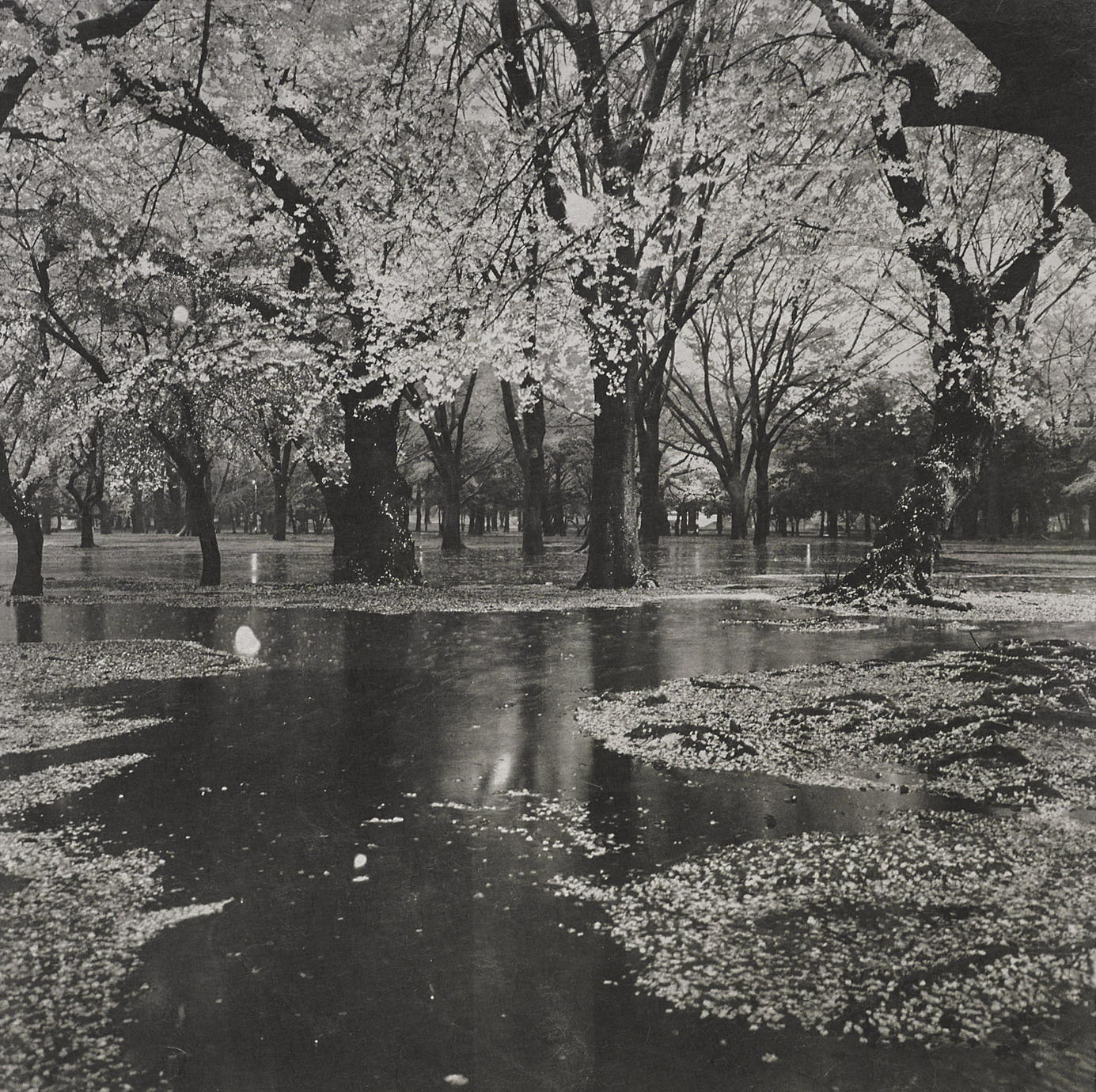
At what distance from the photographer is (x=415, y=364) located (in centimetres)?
1532

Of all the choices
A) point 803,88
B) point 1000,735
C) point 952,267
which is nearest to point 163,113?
point 803,88

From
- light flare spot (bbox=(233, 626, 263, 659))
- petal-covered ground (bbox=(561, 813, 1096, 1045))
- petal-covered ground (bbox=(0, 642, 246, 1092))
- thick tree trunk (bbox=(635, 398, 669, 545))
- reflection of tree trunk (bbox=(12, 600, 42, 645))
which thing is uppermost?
thick tree trunk (bbox=(635, 398, 669, 545))

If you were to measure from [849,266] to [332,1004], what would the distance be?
24654 millimetres

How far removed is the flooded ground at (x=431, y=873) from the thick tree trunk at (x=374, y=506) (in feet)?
30.6

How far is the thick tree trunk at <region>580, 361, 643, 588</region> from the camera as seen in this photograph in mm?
17594

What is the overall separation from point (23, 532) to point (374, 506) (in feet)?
22.3

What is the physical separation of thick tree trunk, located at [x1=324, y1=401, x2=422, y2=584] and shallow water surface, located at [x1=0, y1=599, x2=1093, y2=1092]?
10.1 metres

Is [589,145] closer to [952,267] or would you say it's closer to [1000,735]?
[952,267]

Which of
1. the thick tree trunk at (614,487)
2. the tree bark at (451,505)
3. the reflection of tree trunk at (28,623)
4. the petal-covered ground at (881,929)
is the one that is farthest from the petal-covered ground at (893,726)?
the tree bark at (451,505)

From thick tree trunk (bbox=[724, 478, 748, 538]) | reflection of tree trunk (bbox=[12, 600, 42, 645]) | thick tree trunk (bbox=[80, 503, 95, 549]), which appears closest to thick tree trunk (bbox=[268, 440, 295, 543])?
thick tree trunk (bbox=[80, 503, 95, 549])

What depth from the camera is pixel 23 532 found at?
54.7 ft

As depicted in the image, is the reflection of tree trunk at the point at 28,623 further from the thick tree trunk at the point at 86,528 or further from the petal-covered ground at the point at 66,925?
the thick tree trunk at the point at 86,528

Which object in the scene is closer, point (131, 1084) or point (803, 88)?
point (131, 1084)

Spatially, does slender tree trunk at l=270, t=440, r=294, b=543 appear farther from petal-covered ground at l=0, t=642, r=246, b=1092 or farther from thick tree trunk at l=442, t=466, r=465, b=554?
petal-covered ground at l=0, t=642, r=246, b=1092
